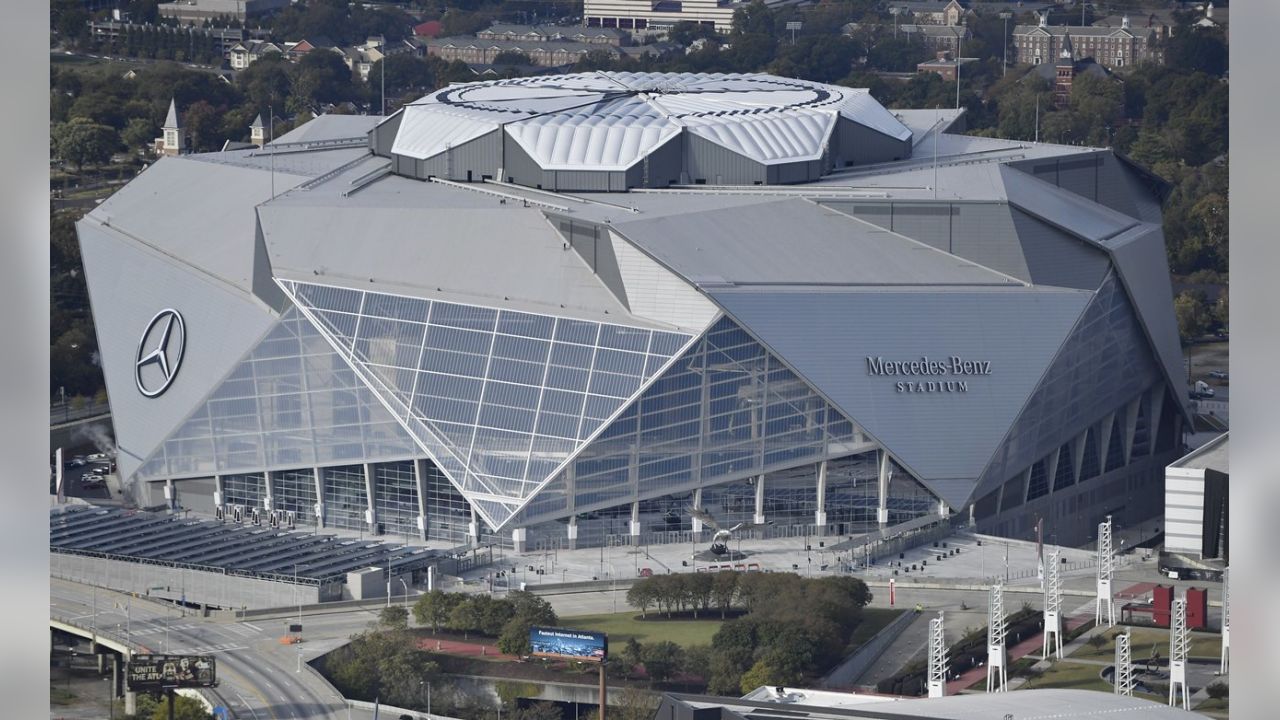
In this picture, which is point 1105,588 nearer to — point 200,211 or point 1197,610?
point 1197,610

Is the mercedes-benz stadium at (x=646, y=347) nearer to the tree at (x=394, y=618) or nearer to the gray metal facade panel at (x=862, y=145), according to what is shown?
the gray metal facade panel at (x=862, y=145)

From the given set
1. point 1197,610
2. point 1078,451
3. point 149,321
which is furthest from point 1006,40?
point 1197,610

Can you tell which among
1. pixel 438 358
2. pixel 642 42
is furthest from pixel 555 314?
pixel 642 42

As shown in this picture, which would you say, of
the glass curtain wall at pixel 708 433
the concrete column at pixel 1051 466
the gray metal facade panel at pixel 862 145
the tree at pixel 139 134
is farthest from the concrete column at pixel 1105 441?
the tree at pixel 139 134
